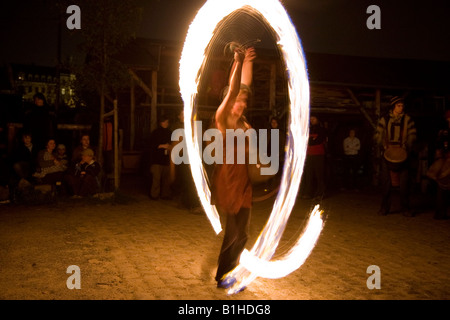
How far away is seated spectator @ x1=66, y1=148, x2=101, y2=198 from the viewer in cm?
1003

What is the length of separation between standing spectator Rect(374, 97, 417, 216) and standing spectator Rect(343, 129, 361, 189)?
4752 mm

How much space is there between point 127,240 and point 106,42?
5.50m

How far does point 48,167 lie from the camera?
32.7 feet

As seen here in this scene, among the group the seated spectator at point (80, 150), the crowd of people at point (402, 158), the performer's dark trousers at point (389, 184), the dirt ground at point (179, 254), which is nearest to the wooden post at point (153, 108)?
the seated spectator at point (80, 150)

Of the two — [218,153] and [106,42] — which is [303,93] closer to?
[218,153]

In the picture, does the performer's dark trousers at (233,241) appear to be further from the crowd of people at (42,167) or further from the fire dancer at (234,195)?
the crowd of people at (42,167)

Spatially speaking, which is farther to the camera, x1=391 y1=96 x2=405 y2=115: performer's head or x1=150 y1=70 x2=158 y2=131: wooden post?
x1=150 y1=70 x2=158 y2=131: wooden post

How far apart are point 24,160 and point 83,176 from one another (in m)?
1.34

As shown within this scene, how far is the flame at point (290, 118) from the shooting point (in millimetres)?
5074

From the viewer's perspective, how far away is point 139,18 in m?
10.0

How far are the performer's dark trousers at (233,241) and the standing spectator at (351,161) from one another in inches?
377

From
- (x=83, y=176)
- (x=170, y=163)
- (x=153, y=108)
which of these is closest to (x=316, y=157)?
(x=170, y=163)

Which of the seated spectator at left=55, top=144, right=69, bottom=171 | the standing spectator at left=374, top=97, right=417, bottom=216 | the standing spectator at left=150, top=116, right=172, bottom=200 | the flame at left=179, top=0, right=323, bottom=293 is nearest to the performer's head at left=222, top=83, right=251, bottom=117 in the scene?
the flame at left=179, top=0, right=323, bottom=293

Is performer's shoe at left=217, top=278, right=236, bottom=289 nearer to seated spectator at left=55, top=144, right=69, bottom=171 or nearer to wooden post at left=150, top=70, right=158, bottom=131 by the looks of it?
seated spectator at left=55, top=144, right=69, bottom=171
